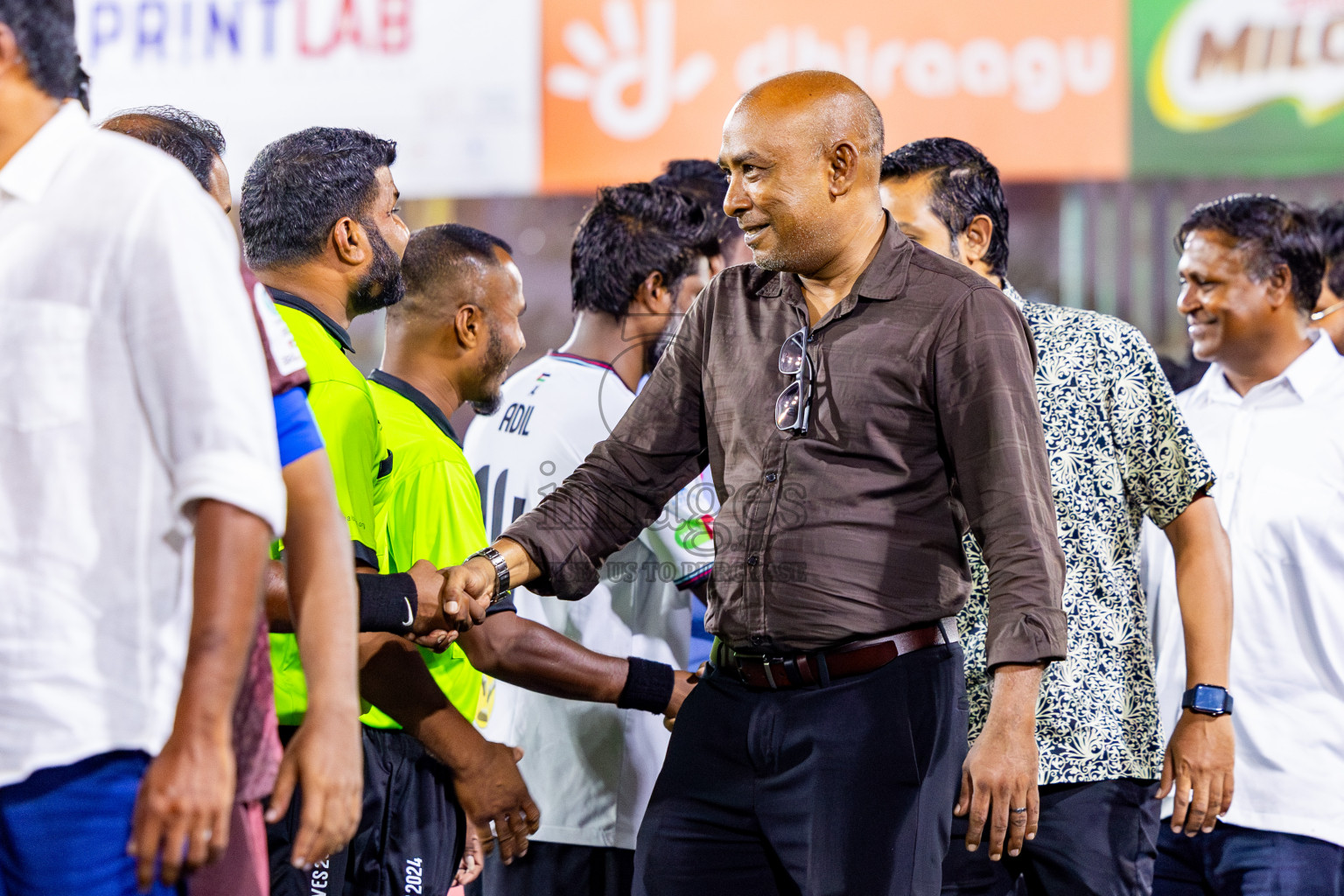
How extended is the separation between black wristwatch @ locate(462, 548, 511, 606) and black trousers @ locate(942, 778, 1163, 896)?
3.45 ft

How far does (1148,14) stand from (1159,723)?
438 centimetres

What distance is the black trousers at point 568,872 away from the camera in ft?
11.2

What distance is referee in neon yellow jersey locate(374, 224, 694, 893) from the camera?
9.39 ft

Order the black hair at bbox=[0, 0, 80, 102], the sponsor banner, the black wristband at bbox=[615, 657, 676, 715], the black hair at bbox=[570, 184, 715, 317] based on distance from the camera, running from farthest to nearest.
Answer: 1. the sponsor banner
2. the black hair at bbox=[570, 184, 715, 317]
3. the black wristband at bbox=[615, 657, 676, 715]
4. the black hair at bbox=[0, 0, 80, 102]

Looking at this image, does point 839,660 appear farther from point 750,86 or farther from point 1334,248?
point 750,86

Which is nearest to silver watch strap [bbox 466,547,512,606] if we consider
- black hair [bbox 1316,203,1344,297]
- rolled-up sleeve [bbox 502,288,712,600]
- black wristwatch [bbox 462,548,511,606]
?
black wristwatch [bbox 462,548,511,606]

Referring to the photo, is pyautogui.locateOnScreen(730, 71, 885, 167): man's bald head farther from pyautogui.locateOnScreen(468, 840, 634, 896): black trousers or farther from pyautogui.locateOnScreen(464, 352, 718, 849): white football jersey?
pyautogui.locateOnScreen(468, 840, 634, 896): black trousers

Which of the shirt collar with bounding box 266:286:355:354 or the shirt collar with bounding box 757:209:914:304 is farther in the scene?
the shirt collar with bounding box 266:286:355:354

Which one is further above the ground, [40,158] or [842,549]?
[40,158]

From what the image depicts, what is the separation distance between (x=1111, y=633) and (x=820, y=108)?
4.03 ft

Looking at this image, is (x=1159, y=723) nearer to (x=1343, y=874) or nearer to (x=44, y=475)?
(x=1343, y=874)

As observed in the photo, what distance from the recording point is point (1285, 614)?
3.53m

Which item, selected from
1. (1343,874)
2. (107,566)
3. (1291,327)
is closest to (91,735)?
(107,566)

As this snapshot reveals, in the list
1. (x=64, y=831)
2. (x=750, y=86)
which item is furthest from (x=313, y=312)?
(x=750, y=86)
